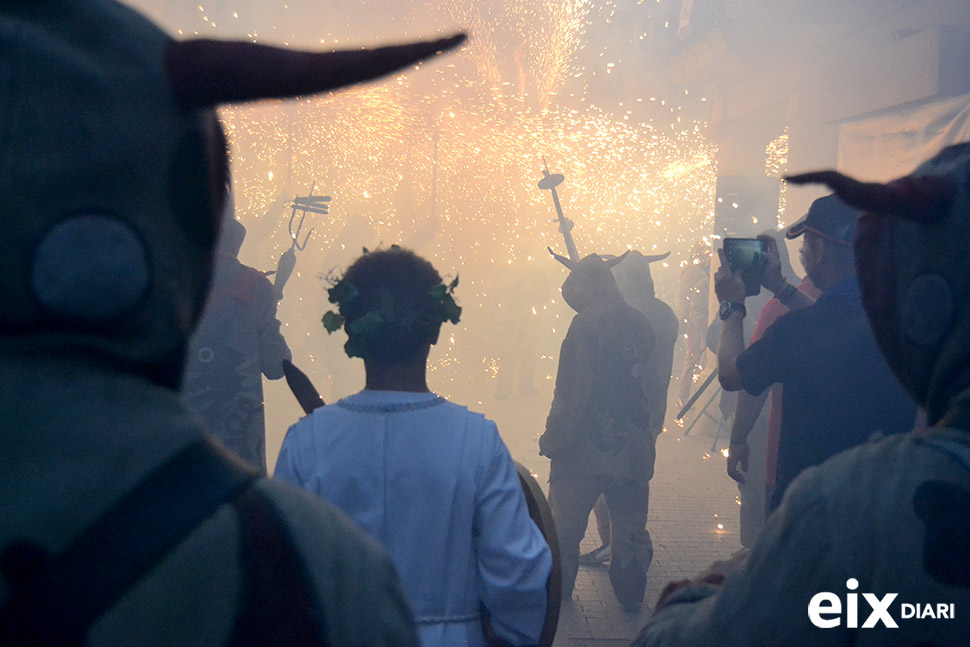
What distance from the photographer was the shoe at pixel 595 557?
5.11 metres

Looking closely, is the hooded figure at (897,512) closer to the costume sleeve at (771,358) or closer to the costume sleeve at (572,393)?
the costume sleeve at (771,358)

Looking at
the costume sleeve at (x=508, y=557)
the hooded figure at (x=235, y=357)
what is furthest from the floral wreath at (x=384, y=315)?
the hooded figure at (x=235, y=357)

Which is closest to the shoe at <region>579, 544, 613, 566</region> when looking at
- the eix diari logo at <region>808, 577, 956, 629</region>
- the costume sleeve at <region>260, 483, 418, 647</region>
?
the eix diari logo at <region>808, 577, 956, 629</region>

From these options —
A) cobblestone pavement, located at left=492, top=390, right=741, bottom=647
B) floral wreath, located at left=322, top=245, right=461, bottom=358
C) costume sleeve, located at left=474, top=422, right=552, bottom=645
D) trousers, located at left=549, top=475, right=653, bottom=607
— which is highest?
floral wreath, located at left=322, top=245, right=461, bottom=358

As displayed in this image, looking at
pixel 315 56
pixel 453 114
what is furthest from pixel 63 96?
pixel 453 114

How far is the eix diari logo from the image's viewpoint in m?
0.85

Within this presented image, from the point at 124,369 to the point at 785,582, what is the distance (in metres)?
0.87

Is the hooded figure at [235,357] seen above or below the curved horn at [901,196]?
below

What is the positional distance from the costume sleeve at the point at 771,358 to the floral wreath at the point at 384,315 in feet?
4.31

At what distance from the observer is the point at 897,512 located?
2.81 feet

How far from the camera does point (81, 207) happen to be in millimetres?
498

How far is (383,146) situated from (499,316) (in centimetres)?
615

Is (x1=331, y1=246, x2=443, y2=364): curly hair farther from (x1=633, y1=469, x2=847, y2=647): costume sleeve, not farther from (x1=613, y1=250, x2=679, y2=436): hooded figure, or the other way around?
(x1=613, y1=250, x2=679, y2=436): hooded figure

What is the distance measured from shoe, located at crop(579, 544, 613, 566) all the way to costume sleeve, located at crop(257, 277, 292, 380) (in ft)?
9.46
